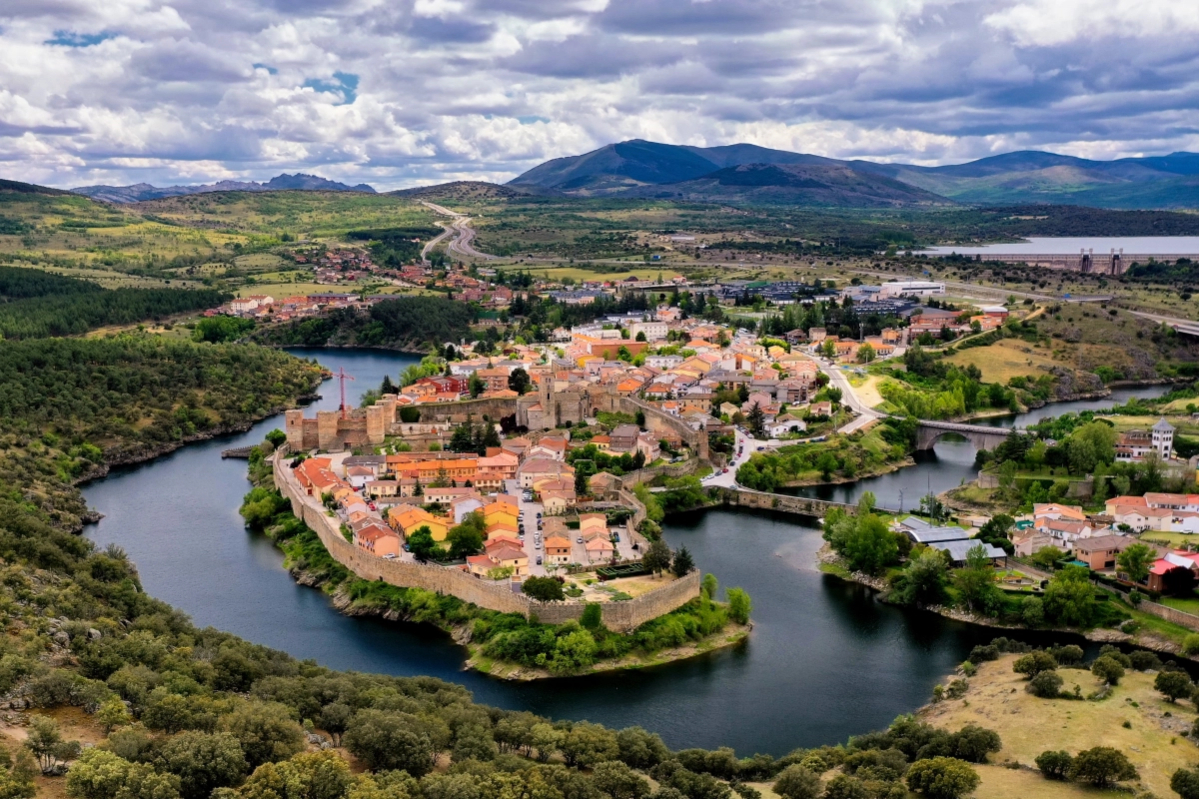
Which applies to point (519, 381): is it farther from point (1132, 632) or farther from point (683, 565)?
point (1132, 632)

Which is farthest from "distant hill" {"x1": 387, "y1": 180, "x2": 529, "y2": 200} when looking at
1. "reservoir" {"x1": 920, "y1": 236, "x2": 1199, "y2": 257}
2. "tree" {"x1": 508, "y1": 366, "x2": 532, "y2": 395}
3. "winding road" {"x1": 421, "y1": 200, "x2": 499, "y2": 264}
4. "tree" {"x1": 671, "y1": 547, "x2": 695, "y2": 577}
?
A: "tree" {"x1": 671, "y1": 547, "x2": 695, "y2": 577}

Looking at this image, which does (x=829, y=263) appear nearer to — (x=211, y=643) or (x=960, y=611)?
(x=960, y=611)

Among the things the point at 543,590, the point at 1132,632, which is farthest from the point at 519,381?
the point at 1132,632

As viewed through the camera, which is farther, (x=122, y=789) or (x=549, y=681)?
(x=549, y=681)

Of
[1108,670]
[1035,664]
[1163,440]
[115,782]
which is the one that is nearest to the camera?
[115,782]

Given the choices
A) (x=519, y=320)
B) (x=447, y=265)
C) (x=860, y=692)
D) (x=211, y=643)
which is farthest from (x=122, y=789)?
(x=447, y=265)

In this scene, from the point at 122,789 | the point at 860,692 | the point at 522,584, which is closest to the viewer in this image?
the point at 122,789
